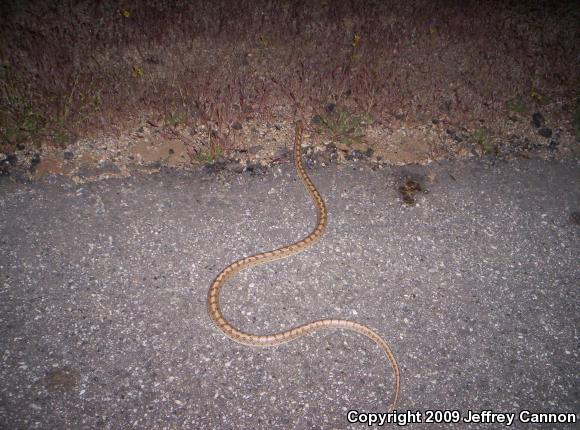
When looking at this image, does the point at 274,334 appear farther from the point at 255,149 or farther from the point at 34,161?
the point at 34,161

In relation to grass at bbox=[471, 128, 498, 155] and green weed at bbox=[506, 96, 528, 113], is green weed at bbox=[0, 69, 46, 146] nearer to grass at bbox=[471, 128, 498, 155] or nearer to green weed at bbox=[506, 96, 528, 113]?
grass at bbox=[471, 128, 498, 155]

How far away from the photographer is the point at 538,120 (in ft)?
22.2

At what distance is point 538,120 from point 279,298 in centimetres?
604

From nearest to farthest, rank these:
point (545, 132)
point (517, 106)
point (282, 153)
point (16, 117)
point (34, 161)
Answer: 1. point (34, 161)
2. point (16, 117)
3. point (282, 153)
4. point (545, 132)
5. point (517, 106)

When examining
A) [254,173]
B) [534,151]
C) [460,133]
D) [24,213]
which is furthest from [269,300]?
[534,151]

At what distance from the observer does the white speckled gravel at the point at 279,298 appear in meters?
3.31

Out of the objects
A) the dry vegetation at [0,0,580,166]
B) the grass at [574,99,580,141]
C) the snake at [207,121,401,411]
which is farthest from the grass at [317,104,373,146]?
the grass at [574,99,580,141]

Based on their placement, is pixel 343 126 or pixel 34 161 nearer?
pixel 34 161

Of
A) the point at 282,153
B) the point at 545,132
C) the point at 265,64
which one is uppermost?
the point at 265,64

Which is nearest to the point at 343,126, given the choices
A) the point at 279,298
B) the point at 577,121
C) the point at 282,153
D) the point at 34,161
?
the point at 282,153

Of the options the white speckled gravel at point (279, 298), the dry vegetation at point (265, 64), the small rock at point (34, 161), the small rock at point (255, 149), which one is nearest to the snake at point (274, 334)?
the white speckled gravel at point (279, 298)

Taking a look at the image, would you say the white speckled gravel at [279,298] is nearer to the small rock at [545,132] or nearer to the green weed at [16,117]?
the green weed at [16,117]

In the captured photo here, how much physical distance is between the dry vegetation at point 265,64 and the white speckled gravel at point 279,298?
4.97 ft

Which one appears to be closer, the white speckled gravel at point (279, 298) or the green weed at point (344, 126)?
the white speckled gravel at point (279, 298)
